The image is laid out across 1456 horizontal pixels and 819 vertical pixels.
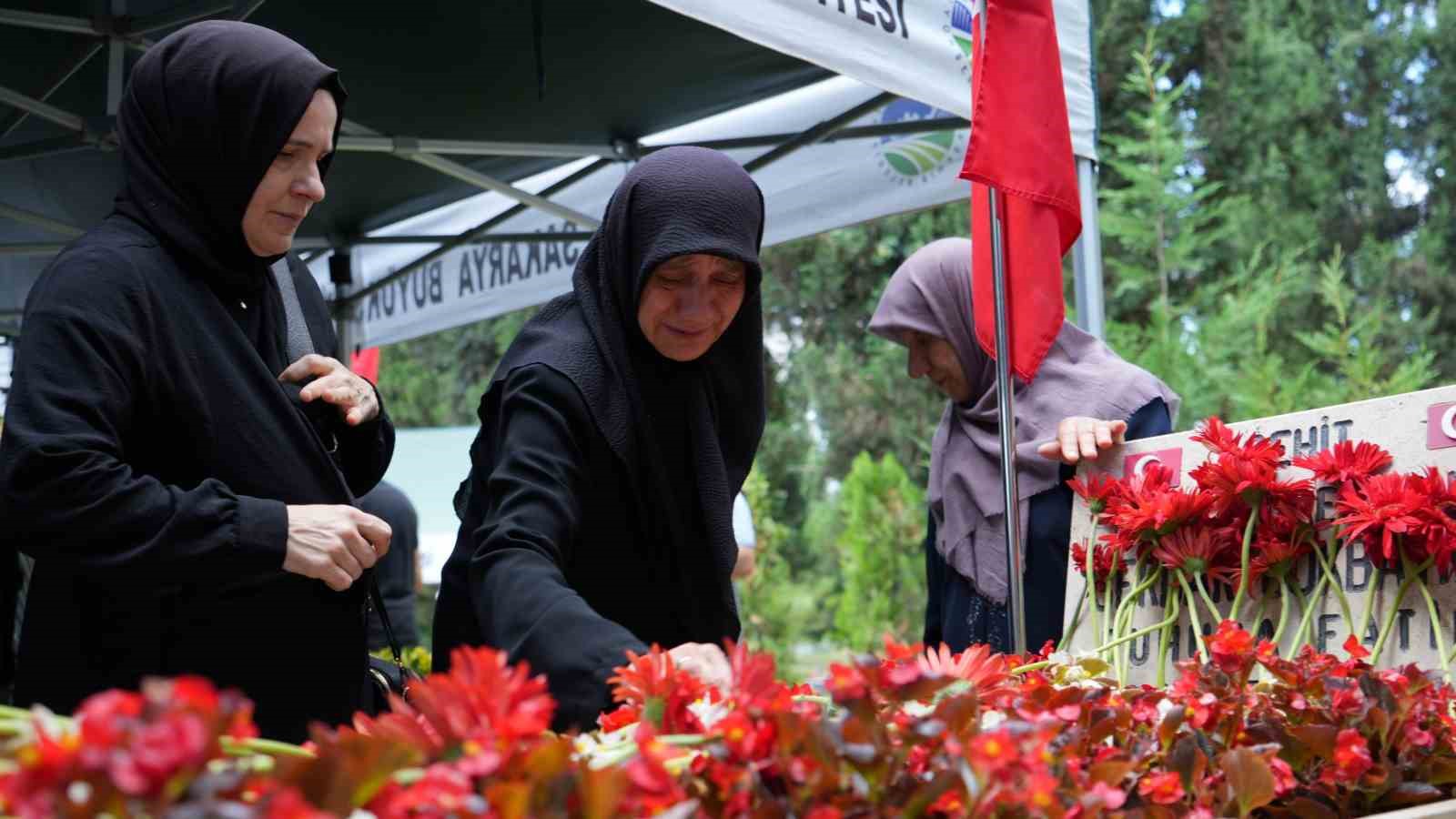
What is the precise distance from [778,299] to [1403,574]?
12207 mm

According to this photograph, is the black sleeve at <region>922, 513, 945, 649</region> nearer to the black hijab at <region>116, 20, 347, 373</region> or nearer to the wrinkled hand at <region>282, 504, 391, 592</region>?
the wrinkled hand at <region>282, 504, 391, 592</region>

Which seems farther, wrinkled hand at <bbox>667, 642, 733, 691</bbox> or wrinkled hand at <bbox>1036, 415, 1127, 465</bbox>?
wrinkled hand at <bbox>1036, 415, 1127, 465</bbox>

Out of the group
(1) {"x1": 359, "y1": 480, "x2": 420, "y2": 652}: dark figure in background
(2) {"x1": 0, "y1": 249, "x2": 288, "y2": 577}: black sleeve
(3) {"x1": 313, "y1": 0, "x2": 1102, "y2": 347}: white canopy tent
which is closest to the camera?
(2) {"x1": 0, "y1": 249, "x2": 288, "y2": 577}: black sleeve

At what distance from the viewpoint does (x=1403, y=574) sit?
5.33ft

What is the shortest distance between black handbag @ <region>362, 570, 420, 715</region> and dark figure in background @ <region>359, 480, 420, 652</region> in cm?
300

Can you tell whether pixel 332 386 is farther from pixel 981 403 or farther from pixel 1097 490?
pixel 981 403

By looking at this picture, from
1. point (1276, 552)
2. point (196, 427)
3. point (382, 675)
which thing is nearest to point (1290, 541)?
point (1276, 552)

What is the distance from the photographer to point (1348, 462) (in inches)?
66.7

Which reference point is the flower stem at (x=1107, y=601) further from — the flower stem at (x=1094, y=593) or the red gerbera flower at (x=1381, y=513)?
the red gerbera flower at (x=1381, y=513)

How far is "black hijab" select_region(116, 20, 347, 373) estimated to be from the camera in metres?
1.68

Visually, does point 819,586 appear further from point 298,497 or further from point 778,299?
point 298,497

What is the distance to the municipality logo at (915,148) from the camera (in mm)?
4402

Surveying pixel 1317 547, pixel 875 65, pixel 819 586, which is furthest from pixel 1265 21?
pixel 1317 547

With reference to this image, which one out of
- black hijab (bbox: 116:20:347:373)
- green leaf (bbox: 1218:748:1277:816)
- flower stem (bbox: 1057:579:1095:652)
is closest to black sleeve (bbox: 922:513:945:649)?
flower stem (bbox: 1057:579:1095:652)
